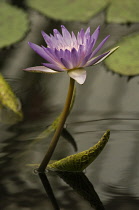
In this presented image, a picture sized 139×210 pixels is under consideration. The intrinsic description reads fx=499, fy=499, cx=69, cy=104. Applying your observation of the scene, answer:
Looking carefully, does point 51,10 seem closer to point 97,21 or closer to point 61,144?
point 97,21

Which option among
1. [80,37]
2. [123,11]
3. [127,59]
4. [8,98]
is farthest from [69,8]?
[80,37]

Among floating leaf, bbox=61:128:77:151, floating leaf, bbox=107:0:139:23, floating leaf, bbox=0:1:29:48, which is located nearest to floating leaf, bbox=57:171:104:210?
floating leaf, bbox=61:128:77:151

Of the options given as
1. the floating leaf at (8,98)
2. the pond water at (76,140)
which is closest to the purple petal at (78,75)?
the pond water at (76,140)

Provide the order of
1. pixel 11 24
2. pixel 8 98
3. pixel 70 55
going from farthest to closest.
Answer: pixel 11 24, pixel 8 98, pixel 70 55

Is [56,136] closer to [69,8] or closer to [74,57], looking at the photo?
[74,57]

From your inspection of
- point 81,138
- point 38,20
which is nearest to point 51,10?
point 38,20
